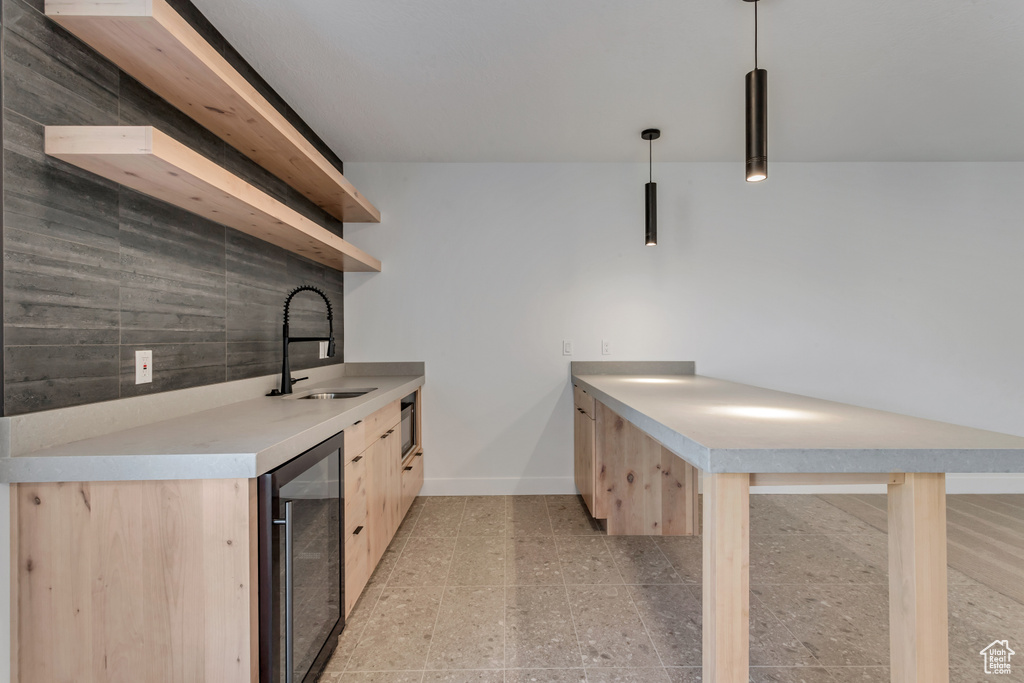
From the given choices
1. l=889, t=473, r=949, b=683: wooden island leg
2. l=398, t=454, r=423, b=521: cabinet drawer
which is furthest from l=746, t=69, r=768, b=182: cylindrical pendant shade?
l=398, t=454, r=423, b=521: cabinet drawer

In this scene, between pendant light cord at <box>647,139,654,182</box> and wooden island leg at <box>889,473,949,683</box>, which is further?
pendant light cord at <box>647,139,654,182</box>

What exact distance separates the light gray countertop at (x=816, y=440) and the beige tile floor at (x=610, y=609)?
85cm

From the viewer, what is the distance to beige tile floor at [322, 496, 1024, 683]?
155cm

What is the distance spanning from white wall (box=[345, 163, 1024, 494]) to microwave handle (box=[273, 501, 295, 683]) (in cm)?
208

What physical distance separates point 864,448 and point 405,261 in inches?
112

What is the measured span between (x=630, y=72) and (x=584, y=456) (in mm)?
2139

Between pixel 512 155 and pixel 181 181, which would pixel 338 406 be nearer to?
pixel 181 181

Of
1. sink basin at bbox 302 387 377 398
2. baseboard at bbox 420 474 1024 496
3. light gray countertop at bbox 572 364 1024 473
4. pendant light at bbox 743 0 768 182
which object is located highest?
pendant light at bbox 743 0 768 182

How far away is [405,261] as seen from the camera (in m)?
3.28

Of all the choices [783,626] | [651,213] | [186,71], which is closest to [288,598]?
[186,71]

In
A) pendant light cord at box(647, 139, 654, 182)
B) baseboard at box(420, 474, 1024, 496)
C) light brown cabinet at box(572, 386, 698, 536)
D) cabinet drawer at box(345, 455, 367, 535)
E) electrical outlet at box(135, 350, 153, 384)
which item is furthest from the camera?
baseboard at box(420, 474, 1024, 496)

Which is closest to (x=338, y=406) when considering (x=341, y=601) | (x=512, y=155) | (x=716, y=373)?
(x=341, y=601)

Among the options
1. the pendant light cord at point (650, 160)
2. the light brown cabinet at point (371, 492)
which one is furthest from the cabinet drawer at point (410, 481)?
the pendant light cord at point (650, 160)

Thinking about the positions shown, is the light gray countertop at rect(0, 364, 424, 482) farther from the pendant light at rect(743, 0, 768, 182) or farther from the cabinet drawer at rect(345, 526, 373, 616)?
the pendant light at rect(743, 0, 768, 182)
